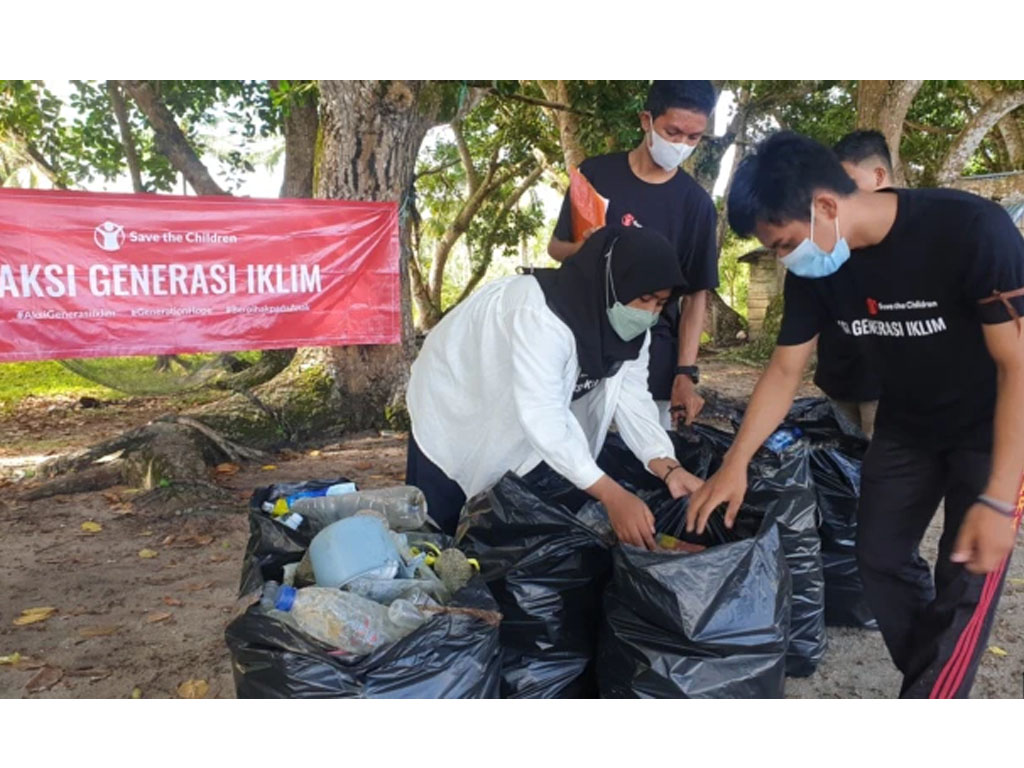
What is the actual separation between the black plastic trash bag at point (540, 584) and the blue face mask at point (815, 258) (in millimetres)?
799

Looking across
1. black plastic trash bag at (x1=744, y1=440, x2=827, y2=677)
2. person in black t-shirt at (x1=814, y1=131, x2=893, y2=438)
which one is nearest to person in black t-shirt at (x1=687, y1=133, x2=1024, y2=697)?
black plastic trash bag at (x1=744, y1=440, x2=827, y2=677)

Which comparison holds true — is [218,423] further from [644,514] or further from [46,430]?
[644,514]

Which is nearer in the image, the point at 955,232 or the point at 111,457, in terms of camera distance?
the point at 955,232

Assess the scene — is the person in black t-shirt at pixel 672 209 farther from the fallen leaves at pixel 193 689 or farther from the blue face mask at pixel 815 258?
the fallen leaves at pixel 193 689

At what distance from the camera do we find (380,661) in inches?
58.7

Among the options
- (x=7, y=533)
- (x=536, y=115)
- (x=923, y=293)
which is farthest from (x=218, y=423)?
(x=536, y=115)

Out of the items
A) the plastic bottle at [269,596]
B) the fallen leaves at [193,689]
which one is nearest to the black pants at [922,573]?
the plastic bottle at [269,596]

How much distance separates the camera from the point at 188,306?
456cm

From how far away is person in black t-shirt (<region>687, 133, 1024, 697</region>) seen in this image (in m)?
1.54

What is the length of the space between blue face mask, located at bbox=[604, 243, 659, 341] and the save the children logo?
3421mm

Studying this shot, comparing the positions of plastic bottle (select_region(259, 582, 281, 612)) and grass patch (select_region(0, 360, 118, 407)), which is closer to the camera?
plastic bottle (select_region(259, 582, 281, 612))

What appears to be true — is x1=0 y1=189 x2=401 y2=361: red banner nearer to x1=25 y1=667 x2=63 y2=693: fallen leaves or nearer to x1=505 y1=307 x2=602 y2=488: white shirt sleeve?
x1=25 y1=667 x2=63 y2=693: fallen leaves

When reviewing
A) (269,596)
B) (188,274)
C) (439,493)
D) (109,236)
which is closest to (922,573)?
(439,493)

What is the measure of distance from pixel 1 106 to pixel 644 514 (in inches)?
316
